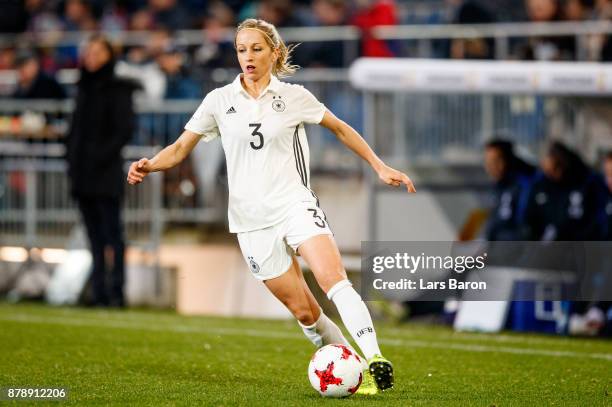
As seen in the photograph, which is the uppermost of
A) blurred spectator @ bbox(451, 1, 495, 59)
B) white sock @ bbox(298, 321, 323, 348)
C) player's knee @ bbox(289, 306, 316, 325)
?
blurred spectator @ bbox(451, 1, 495, 59)

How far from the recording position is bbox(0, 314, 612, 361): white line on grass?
421 inches

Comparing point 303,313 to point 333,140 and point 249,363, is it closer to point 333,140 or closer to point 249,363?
point 249,363

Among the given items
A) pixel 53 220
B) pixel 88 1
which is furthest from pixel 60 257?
pixel 88 1

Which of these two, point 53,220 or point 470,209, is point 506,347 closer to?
point 470,209

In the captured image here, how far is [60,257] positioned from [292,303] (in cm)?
830

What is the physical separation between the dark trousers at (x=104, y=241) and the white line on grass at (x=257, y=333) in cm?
123

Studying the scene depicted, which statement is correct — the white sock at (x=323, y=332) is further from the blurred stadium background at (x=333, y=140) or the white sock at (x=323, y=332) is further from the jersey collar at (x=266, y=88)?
the blurred stadium background at (x=333, y=140)

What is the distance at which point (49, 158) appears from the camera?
1642 centimetres

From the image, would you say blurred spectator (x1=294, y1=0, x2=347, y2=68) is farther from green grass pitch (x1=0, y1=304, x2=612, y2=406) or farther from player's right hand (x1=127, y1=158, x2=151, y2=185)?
player's right hand (x1=127, y1=158, x2=151, y2=185)

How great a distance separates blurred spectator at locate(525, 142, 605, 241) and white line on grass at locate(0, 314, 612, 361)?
214 centimetres

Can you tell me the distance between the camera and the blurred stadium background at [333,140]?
14.6 meters

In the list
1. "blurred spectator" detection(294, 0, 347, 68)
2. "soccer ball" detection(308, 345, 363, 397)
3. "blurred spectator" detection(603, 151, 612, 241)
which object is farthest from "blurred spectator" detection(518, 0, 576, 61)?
"soccer ball" detection(308, 345, 363, 397)

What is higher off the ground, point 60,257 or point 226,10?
point 226,10

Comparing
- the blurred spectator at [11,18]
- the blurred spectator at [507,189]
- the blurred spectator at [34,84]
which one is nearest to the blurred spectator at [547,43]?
the blurred spectator at [507,189]
